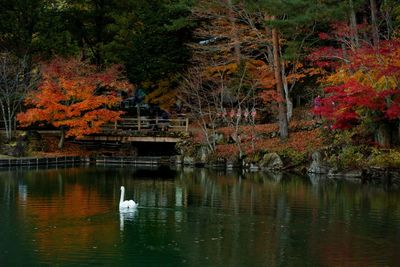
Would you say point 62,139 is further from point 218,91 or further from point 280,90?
point 280,90

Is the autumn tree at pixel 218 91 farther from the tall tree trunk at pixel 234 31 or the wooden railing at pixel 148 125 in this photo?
the wooden railing at pixel 148 125

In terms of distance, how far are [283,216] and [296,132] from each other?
18320mm

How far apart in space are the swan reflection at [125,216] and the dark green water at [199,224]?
6cm

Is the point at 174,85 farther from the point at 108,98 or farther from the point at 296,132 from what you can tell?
the point at 296,132

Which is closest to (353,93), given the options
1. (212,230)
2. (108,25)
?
(212,230)

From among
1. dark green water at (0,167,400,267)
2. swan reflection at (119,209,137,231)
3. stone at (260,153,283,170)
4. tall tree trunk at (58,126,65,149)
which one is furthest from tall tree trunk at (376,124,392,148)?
tall tree trunk at (58,126,65,149)

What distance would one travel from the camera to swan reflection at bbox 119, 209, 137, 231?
17.2 meters

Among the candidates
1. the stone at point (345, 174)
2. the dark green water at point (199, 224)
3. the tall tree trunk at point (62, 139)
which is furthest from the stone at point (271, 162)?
the tall tree trunk at point (62, 139)

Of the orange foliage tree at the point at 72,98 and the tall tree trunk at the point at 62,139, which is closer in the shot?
the orange foliage tree at the point at 72,98

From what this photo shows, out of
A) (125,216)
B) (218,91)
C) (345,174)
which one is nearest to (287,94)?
(218,91)

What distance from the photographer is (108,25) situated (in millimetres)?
40938

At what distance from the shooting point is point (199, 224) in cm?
1702

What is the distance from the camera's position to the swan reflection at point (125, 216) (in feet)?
56.3

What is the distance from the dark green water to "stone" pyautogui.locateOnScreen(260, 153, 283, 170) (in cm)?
500
